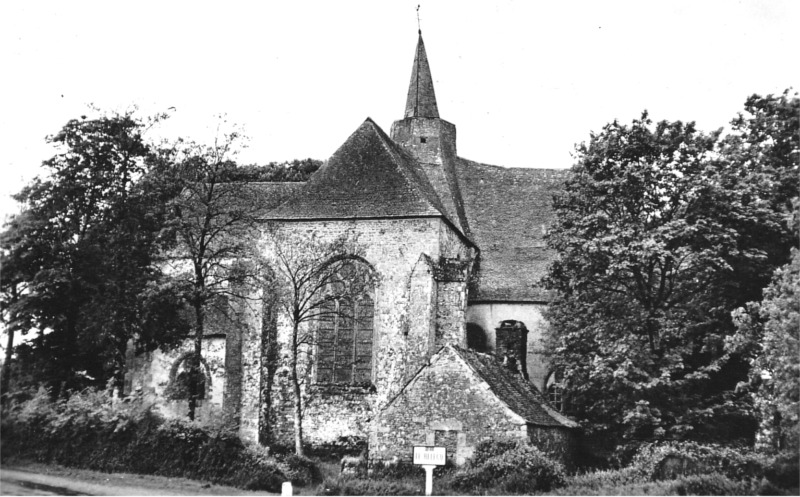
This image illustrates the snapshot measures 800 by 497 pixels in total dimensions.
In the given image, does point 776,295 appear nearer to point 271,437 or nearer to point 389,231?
point 389,231

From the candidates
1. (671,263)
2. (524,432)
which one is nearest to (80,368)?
(524,432)

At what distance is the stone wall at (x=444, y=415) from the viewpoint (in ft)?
76.4

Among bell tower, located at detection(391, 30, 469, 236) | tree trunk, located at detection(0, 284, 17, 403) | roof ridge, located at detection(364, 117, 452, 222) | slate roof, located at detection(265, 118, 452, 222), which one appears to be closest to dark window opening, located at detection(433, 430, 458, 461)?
slate roof, located at detection(265, 118, 452, 222)

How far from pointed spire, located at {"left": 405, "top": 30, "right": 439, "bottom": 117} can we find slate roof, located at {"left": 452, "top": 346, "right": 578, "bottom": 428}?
1782cm

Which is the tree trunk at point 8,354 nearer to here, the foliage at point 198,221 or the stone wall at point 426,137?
the foliage at point 198,221

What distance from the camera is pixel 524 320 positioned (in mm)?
35156

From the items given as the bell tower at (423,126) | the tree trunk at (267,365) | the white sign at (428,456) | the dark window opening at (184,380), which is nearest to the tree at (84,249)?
the dark window opening at (184,380)

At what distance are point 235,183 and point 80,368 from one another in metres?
7.74

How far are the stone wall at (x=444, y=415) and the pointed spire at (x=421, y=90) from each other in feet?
67.1

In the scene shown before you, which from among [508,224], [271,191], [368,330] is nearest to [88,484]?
[368,330]

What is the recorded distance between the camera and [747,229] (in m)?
27.5

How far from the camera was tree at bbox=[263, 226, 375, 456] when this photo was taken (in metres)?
30.5

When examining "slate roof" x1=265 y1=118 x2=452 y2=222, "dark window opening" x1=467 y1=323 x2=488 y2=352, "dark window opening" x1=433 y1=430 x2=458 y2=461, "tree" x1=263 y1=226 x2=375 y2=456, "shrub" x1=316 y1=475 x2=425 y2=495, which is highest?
"slate roof" x1=265 y1=118 x2=452 y2=222

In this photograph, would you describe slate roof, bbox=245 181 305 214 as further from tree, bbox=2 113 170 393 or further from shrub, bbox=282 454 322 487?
shrub, bbox=282 454 322 487
